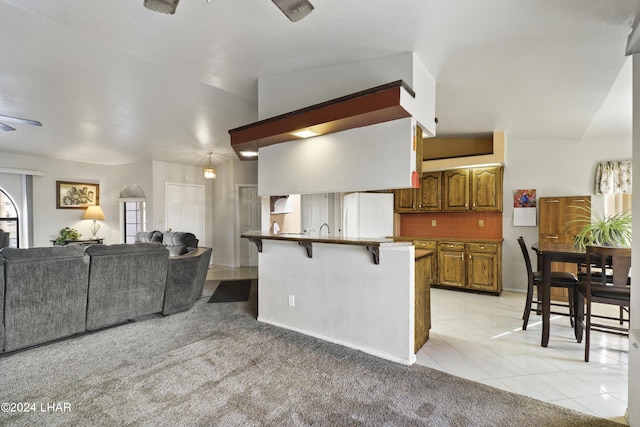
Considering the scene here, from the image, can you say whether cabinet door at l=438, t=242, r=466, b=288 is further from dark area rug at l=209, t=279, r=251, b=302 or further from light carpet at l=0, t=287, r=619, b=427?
dark area rug at l=209, t=279, r=251, b=302

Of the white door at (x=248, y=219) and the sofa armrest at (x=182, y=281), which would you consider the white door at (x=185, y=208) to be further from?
the sofa armrest at (x=182, y=281)

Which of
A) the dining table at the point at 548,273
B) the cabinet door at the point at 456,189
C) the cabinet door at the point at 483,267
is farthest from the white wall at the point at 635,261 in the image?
the cabinet door at the point at 456,189

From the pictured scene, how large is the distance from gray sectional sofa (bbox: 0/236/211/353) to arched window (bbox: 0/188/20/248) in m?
4.91

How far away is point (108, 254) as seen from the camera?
327cm

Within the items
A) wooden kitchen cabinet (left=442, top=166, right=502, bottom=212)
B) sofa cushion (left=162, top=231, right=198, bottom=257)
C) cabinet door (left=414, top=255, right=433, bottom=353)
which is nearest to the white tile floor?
cabinet door (left=414, top=255, right=433, bottom=353)

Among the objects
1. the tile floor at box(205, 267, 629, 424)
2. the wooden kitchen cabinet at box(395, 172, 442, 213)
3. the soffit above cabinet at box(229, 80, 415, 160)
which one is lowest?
the tile floor at box(205, 267, 629, 424)

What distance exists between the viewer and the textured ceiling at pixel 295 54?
211 cm

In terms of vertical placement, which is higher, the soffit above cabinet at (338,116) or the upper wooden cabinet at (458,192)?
the soffit above cabinet at (338,116)

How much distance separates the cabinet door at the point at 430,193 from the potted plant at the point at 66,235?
7.47m

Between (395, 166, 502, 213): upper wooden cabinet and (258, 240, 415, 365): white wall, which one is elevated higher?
(395, 166, 502, 213): upper wooden cabinet

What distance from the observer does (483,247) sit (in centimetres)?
485

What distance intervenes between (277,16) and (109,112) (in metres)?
3.17

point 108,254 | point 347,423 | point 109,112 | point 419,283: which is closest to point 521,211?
point 419,283

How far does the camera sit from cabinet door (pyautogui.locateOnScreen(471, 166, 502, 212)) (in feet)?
16.0
